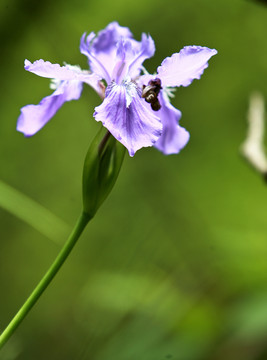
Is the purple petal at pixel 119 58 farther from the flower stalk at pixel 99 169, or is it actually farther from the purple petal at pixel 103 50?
the flower stalk at pixel 99 169

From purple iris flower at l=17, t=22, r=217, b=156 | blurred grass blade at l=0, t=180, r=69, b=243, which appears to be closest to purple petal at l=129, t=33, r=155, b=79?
purple iris flower at l=17, t=22, r=217, b=156

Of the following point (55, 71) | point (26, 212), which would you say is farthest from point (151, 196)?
point (55, 71)

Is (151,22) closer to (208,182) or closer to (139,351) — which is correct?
(208,182)

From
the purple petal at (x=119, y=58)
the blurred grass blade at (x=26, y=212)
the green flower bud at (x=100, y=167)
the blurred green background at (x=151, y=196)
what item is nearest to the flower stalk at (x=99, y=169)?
the green flower bud at (x=100, y=167)

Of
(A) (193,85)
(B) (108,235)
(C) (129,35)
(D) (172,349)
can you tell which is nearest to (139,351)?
(D) (172,349)

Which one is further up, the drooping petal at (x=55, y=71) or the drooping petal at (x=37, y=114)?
the drooping petal at (x=55, y=71)

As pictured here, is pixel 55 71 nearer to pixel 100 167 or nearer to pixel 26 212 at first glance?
pixel 100 167

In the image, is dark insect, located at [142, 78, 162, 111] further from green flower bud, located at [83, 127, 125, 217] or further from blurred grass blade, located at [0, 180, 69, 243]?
blurred grass blade, located at [0, 180, 69, 243]

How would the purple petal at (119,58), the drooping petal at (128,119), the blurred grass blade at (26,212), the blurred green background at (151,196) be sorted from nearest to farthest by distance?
the drooping petal at (128,119) → the purple petal at (119,58) → the blurred grass blade at (26,212) → the blurred green background at (151,196)
